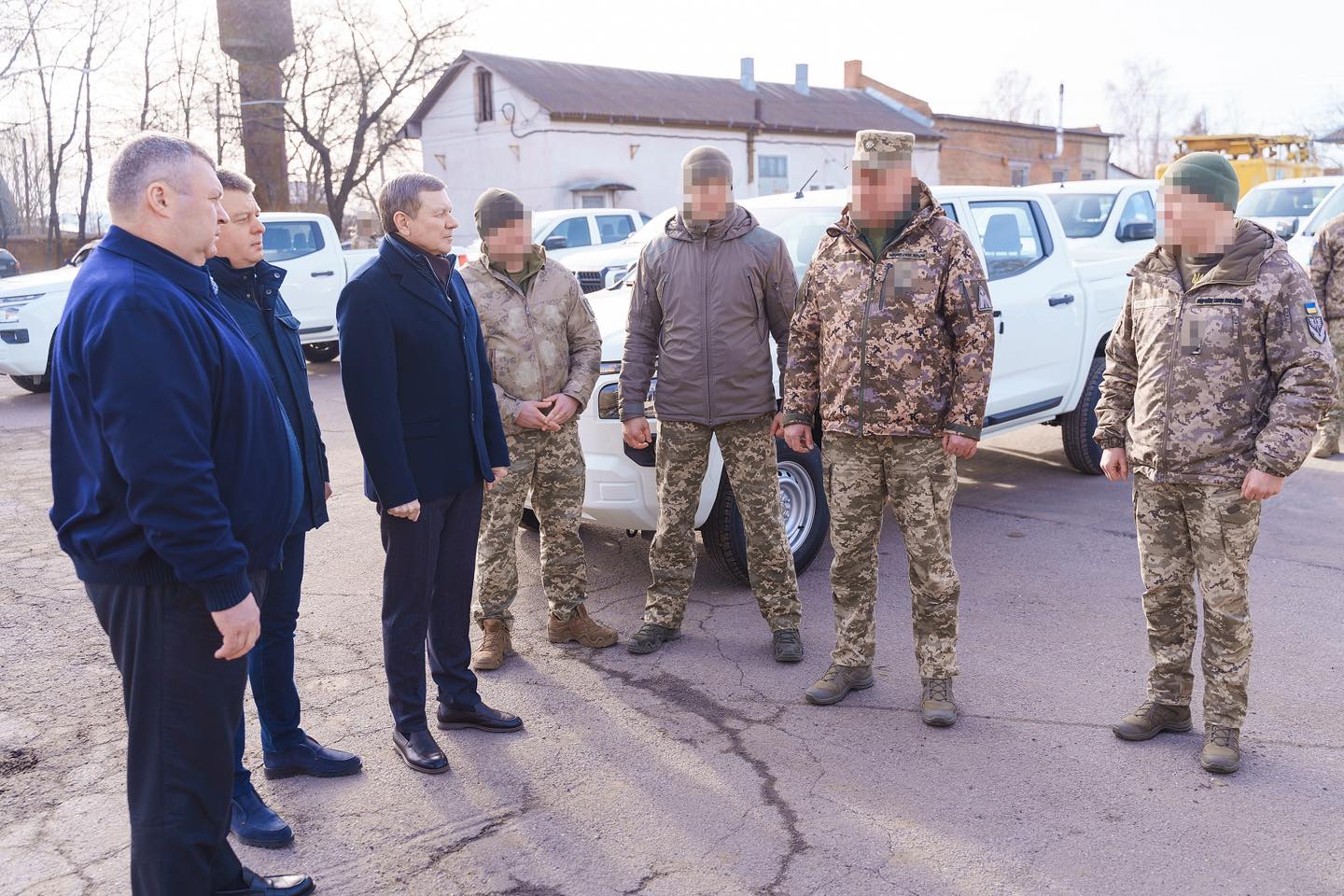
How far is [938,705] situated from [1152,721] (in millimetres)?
720

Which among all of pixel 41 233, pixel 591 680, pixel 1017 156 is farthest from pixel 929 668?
pixel 1017 156

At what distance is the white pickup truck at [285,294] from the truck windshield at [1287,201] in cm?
1188

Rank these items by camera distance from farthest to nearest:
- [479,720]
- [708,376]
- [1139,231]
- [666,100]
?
[666,100] < [1139,231] < [708,376] < [479,720]

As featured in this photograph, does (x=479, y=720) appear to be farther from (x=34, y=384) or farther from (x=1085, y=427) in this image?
(x=34, y=384)

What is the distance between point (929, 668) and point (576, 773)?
4.45ft

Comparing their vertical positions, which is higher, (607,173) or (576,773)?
(607,173)

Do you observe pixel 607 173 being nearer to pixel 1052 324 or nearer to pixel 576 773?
pixel 1052 324

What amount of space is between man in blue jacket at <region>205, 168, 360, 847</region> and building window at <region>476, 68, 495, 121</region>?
31155mm

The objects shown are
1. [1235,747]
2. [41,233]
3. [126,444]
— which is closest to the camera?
[126,444]

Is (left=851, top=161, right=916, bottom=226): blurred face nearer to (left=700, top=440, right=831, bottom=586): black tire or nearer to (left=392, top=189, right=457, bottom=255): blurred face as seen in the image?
(left=392, top=189, right=457, bottom=255): blurred face

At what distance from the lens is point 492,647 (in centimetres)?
469

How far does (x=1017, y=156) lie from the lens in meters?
45.7

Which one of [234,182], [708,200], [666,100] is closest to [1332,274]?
[708,200]

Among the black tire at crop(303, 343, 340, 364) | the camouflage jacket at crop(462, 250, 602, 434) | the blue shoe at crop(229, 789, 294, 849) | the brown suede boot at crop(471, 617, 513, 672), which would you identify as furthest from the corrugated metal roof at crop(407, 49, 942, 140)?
the blue shoe at crop(229, 789, 294, 849)
